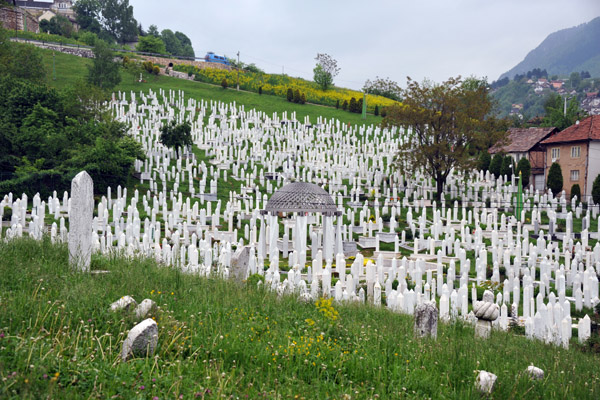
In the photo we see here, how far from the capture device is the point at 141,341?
5738 mm

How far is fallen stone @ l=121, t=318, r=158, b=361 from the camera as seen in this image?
5.68 metres

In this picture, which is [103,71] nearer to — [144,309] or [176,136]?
[176,136]

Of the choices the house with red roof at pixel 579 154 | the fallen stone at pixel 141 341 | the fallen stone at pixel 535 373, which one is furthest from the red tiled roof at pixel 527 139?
the fallen stone at pixel 141 341

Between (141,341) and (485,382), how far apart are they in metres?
3.66

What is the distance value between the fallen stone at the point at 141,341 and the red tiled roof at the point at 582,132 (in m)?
37.4

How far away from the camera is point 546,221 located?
28344 mm

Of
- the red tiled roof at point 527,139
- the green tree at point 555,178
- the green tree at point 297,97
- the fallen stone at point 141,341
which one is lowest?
the fallen stone at point 141,341

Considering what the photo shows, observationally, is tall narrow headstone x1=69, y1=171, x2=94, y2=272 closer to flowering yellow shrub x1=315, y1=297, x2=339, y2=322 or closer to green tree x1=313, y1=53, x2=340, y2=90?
flowering yellow shrub x1=315, y1=297, x2=339, y2=322

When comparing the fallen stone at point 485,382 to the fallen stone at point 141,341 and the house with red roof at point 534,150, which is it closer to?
the fallen stone at point 141,341

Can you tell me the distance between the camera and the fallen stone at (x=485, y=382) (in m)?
5.97

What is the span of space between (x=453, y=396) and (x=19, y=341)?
4370 mm

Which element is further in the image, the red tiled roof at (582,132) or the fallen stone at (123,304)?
the red tiled roof at (582,132)

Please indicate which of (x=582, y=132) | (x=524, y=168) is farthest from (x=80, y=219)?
(x=582, y=132)

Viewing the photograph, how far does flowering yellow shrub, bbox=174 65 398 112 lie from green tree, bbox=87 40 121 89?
1655cm
